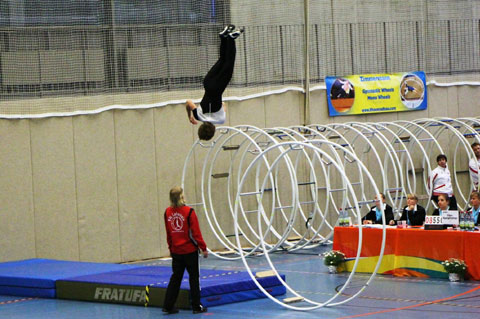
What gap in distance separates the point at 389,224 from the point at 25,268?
5.61m

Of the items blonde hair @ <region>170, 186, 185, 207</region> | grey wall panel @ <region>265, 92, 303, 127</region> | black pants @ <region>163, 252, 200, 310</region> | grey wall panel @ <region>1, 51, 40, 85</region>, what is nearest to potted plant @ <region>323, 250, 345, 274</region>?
black pants @ <region>163, 252, 200, 310</region>

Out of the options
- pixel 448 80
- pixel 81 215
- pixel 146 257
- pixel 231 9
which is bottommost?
pixel 146 257

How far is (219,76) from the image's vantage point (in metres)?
8.93

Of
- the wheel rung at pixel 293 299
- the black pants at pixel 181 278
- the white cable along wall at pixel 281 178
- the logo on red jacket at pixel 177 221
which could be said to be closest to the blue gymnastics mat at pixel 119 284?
the black pants at pixel 181 278

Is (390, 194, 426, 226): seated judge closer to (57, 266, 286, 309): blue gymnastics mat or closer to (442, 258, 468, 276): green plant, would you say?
(442, 258, 468, 276): green plant

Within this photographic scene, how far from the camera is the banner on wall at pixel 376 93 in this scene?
651 inches

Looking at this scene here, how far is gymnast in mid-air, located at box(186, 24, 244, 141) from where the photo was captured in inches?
340

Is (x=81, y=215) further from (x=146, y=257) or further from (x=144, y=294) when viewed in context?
(x=144, y=294)

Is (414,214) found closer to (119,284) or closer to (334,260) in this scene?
(334,260)

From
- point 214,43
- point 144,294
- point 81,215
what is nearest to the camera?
point 144,294

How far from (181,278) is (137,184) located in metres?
5.14

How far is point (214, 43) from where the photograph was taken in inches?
601

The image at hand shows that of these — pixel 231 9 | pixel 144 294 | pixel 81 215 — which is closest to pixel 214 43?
pixel 231 9

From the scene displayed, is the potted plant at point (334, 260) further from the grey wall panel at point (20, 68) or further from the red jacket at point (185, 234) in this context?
the grey wall panel at point (20, 68)
